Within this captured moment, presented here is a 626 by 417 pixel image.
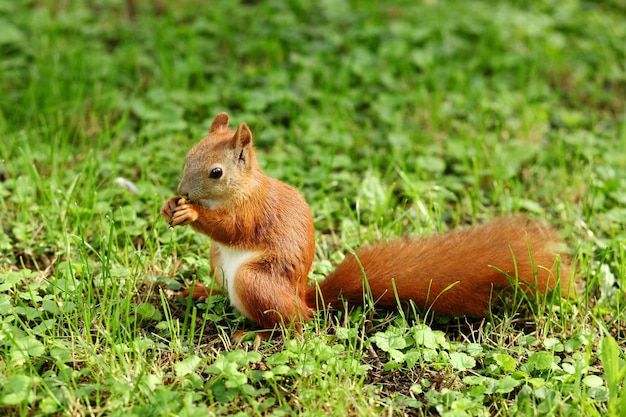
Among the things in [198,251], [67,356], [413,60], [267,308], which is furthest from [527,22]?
[67,356]

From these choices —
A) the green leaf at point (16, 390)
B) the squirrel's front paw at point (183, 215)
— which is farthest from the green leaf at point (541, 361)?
the green leaf at point (16, 390)

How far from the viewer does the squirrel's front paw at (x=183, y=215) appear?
2221 mm

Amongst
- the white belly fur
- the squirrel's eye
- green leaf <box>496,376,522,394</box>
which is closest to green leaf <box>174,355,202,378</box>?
the white belly fur

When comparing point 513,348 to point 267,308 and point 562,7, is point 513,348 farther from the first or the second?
point 562,7

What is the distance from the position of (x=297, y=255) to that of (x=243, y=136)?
395 millimetres

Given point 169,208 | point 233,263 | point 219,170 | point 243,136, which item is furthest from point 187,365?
point 243,136

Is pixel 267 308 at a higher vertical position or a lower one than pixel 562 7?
lower

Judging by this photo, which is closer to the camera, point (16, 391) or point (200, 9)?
point (16, 391)

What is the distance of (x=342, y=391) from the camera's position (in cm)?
209

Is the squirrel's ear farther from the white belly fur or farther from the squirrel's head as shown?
the white belly fur

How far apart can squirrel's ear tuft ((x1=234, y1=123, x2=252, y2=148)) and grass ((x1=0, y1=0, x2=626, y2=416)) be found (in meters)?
0.52

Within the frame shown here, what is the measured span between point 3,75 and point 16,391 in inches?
94.8

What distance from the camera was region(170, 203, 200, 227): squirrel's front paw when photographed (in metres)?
2.22

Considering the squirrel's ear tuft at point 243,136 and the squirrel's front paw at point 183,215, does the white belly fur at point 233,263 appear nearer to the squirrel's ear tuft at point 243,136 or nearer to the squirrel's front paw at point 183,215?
the squirrel's front paw at point 183,215
